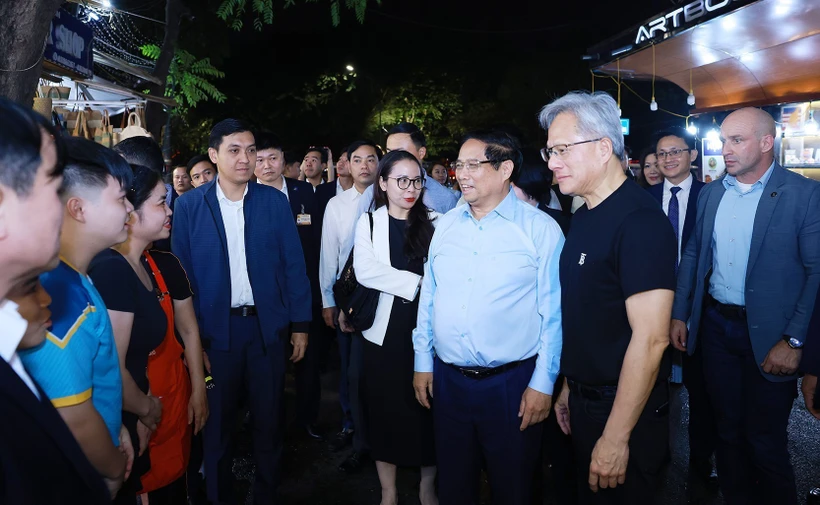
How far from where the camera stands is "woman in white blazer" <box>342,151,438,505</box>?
3.25 meters

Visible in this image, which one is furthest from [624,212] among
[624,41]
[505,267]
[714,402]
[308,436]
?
[624,41]

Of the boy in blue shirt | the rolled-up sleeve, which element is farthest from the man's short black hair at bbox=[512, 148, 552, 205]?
the boy in blue shirt

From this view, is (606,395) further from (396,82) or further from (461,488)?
(396,82)

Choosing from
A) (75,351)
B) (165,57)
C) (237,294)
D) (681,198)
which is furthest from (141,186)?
(165,57)

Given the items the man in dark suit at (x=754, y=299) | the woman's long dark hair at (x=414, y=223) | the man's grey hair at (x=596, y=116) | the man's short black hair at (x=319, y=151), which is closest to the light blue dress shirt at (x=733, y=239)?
the man in dark suit at (x=754, y=299)

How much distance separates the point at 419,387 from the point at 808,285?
2.12 m

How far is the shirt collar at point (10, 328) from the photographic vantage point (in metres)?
1.08

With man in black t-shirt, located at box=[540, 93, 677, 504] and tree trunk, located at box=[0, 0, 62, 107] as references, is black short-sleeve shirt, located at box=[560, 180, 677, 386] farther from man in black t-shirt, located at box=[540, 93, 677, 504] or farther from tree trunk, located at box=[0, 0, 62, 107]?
tree trunk, located at box=[0, 0, 62, 107]

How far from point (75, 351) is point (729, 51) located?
10037 millimetres

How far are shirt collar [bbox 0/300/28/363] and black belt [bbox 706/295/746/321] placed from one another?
336 cm

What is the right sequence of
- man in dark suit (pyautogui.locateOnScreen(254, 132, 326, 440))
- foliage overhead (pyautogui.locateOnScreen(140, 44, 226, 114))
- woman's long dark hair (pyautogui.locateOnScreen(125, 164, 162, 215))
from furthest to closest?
1. foliage overhead (pyautogui.locateOnScreen(140, 44, 226, 114))
2. man in dark suit (pyautogui.locateOnScreen(254, 132, 326, 440))
3. woman's long dark hair (pyautogui.locateOnScreen(125, 164, 162, 215))

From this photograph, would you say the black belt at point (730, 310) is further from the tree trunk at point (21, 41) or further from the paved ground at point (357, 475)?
the tree trunk at point (21, 41)

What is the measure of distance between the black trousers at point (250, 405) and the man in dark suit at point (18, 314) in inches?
86.2

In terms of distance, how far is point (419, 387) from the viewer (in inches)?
116
